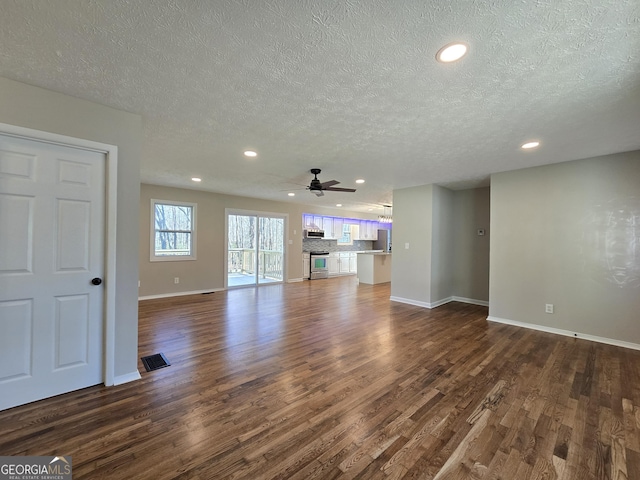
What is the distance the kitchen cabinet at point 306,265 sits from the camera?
8.42 meters

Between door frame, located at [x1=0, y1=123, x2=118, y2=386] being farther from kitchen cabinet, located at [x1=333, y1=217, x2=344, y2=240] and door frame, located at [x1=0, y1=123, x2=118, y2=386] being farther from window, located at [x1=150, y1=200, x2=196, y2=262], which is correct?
kitchen cabinet, located at [x1=333, y1=217, x2=344, y2=240]

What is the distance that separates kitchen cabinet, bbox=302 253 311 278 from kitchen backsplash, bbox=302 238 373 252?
0.34 meters

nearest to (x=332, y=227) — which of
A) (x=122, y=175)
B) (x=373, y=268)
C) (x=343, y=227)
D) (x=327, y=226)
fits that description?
(x=327, y=226)

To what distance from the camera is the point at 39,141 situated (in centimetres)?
207

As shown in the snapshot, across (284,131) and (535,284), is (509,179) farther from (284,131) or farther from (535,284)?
(284,131)

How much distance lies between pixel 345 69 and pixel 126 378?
3091 millimetres

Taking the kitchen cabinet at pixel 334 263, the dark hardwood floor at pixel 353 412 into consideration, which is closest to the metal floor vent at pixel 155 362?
the dark hardwood floor at pixel 353 412

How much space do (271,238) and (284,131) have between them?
5.22 m

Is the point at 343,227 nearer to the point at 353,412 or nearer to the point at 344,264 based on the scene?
the point at 344,264

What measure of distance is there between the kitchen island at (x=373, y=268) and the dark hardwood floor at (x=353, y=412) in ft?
14.0

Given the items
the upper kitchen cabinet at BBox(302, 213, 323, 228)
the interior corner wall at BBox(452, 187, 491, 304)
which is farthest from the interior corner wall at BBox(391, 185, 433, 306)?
the upper kitchen cabinet at BBox(302, 213, 323, 228)

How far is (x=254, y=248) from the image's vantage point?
7.32 m

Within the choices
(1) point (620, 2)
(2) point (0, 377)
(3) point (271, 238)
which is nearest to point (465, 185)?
(1) point (620, 2)

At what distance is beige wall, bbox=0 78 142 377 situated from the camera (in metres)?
2.15
